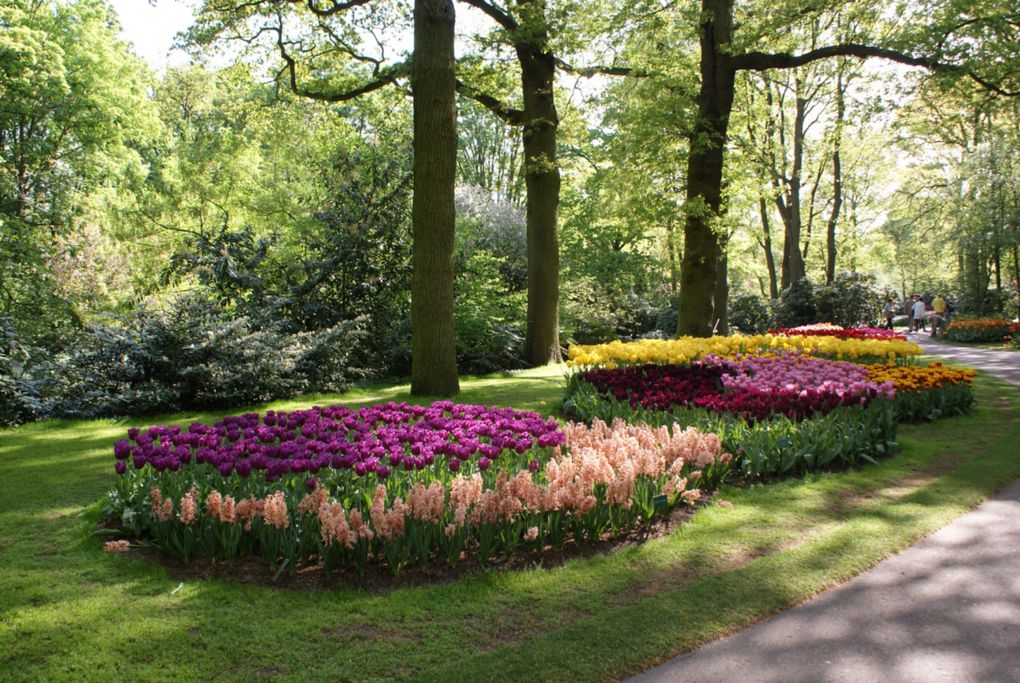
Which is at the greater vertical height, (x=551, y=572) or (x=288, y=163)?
(x=288, y=163)

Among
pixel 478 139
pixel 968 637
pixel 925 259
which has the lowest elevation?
pixel 968 637

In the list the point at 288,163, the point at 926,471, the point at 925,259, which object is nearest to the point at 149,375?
the point at 926,471

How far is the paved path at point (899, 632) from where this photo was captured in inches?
116

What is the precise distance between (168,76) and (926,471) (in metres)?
43.1

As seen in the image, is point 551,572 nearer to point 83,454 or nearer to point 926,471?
point 926,471

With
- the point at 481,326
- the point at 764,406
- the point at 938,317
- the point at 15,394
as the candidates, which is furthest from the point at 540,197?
the point at 938,317

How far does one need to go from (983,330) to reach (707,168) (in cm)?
1569

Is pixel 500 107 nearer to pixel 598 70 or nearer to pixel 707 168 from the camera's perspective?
pixel 598 70

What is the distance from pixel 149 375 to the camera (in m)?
9.73

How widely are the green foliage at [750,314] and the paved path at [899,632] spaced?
24.1 m

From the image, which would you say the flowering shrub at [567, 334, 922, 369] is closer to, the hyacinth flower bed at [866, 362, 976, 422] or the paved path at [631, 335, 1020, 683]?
the hyacinth flower bed at [866, 362, 976, 422]

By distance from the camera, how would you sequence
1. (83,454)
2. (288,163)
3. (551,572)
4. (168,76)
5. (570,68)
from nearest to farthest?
(551,572) → (83,454) → (570,68) → (288,163) → (168,76)

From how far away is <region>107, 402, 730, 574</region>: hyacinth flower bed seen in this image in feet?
12.6

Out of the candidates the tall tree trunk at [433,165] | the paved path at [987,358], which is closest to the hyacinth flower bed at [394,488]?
the tall tree trunk at [433,165]
